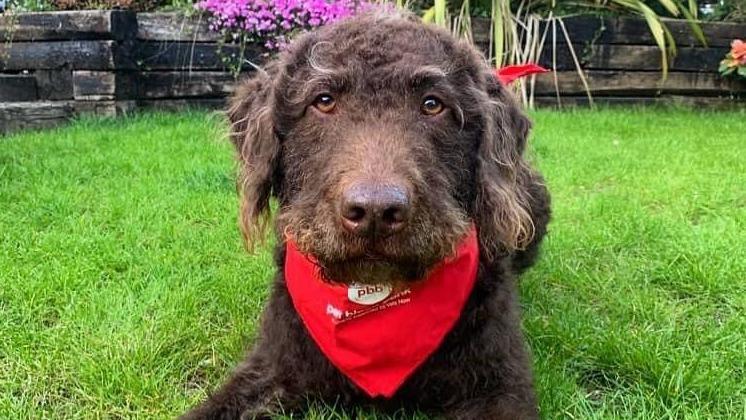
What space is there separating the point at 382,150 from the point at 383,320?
66cm

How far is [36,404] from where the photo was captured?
2.40 metres

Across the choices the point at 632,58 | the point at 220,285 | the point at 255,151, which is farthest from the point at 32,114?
the point at 632,58

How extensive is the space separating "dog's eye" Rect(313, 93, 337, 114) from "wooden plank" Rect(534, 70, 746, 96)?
6.84 meters

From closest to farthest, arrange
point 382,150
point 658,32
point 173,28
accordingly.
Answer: point 382,150 < point 173,28 < point 658,32

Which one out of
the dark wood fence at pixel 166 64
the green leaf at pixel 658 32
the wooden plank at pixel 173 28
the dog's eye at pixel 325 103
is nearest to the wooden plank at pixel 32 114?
the dark wood fence at pixel 166 64

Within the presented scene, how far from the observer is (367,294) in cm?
235

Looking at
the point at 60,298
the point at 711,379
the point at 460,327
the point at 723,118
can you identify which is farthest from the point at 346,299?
the point at 723,118

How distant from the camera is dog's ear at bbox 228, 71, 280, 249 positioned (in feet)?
7.61

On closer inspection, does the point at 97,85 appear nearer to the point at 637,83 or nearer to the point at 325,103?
the point at 325,103

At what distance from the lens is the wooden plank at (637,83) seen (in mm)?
8711

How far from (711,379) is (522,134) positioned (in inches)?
39.0

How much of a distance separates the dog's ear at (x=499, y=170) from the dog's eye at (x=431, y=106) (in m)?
0.16

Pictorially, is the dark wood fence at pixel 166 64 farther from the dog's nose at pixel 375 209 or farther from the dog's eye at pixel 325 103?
the dog's nose at pixel 375 209

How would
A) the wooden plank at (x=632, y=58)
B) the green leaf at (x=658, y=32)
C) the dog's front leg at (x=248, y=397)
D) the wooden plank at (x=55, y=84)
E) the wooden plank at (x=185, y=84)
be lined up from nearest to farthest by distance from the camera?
the dog's front leg at (x=248, y=397) < the wooden plank at (x=55, y=84) < the wooden plank at (x=185, y=84) < the green leaf at (x=658, y=32) < the wooden plank at (x=632, y=58)
